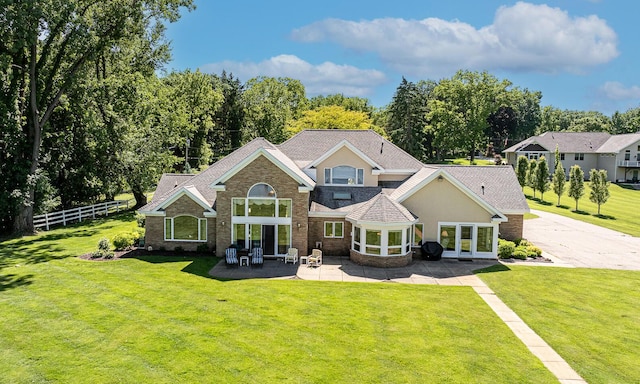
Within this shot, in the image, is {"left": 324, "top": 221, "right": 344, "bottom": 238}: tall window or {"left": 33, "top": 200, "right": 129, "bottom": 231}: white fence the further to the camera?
{"left": 33, "top": 200, "right": 129, "bottom": 231}: white fence

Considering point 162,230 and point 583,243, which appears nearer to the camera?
point 162,230

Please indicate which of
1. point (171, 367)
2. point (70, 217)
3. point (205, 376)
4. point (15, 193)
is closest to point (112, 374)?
point (171, 367)

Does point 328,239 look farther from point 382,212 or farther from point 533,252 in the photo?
point 533,252

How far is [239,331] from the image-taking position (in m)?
15.3

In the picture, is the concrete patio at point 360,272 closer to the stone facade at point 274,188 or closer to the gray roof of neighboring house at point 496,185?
→ the stone facade at point 274,188

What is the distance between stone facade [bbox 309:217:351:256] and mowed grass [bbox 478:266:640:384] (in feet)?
25.8

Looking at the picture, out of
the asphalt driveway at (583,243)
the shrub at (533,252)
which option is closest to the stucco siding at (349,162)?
the shrub at (533,252)

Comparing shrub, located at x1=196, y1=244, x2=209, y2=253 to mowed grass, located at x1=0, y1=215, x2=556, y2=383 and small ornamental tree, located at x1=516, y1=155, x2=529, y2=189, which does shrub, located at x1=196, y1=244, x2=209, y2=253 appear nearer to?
mowed grass, located at x1=0, y1=215, x2=556, y2=383

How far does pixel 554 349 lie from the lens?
14.7 meters

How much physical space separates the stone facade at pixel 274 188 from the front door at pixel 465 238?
31.2 feet

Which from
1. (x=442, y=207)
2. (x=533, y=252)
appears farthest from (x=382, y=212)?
(x=533, y=252)

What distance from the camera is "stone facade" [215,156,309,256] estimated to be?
24.5 m

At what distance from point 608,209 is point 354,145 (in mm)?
33352

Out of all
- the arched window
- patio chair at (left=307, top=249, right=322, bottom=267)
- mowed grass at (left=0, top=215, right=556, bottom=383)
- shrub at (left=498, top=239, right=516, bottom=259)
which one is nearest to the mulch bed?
mowed grass at (left=0, top=215, right=556, bottom=383)
